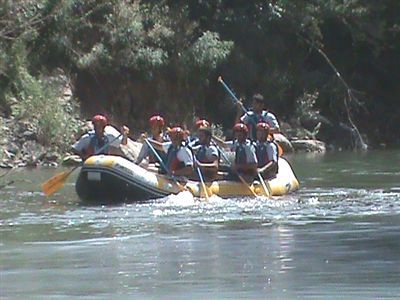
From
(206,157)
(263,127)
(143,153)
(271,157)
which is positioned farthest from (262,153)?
(143,153)

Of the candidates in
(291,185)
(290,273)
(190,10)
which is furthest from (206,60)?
(290,273)

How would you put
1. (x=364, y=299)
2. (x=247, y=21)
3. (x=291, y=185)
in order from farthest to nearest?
1. (x=247, y=21)
2. (x=291, y=185)
3. (x=364, y=299)

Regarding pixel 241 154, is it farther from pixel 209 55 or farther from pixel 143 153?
pixel 209 55

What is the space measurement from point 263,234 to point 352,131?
22.8 meters

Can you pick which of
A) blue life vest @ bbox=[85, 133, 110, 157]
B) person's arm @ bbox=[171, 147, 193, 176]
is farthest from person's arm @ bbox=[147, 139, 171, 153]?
blue life vest @ bbox=[85, 133, 110, 157]

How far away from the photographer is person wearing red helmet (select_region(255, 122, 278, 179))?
72.2ft

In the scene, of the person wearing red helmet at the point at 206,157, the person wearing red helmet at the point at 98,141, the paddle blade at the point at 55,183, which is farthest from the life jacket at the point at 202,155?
the paddle blade at the point at 55,183

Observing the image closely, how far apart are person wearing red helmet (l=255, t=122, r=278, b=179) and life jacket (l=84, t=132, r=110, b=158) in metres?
2.39

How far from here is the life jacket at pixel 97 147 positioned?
21.2 m

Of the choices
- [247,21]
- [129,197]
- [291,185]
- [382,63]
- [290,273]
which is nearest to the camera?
[290,273]

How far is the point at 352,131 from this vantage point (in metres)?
39.0

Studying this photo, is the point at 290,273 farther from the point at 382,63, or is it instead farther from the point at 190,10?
the point at 382,63

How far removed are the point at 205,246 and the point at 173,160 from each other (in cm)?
564

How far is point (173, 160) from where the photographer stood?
68.7ft
